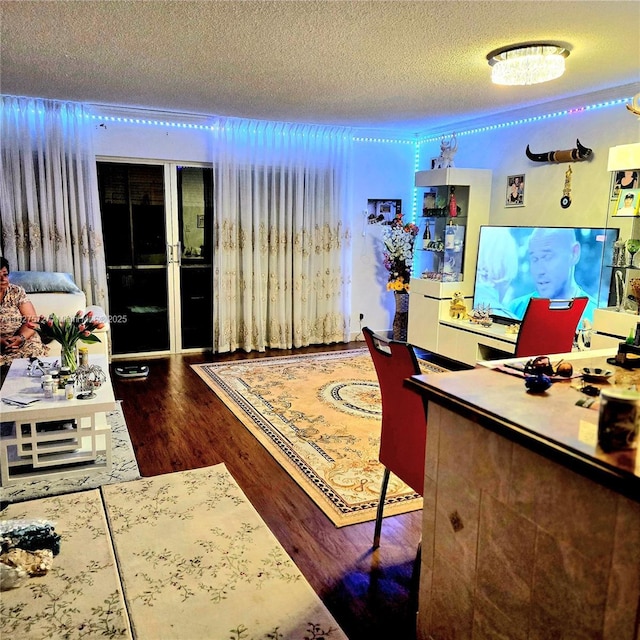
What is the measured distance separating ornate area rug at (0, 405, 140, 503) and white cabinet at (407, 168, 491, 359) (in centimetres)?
313

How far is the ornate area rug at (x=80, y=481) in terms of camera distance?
2.80 meters

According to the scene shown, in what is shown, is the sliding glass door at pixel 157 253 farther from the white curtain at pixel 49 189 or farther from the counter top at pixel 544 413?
the counter top at pixel 544 413

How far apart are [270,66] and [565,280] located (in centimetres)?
281

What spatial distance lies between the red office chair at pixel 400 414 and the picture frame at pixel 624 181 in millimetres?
2368

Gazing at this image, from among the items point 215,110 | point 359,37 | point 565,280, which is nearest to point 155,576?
point 359,37

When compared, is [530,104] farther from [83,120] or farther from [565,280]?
[83,120]

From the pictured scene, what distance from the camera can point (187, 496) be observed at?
9.19ft

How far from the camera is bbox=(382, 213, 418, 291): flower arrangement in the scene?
6.01m

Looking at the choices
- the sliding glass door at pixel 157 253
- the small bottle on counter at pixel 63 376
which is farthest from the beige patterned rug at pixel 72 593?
the sliding glass door at pixel 157 253

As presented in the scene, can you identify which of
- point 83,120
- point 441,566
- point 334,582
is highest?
point 83,120

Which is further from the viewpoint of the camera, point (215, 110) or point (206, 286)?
point (206, 286)

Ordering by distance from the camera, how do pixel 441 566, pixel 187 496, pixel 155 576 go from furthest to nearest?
pixel 187 496, pixel 155 576, pixel 441 566

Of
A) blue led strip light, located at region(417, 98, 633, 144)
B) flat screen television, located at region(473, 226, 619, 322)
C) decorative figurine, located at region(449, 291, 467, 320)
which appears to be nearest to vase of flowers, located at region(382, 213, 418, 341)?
decorative figurine, located at region(449, 291, 467, 320)

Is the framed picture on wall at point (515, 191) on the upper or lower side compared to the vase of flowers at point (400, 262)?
upper
